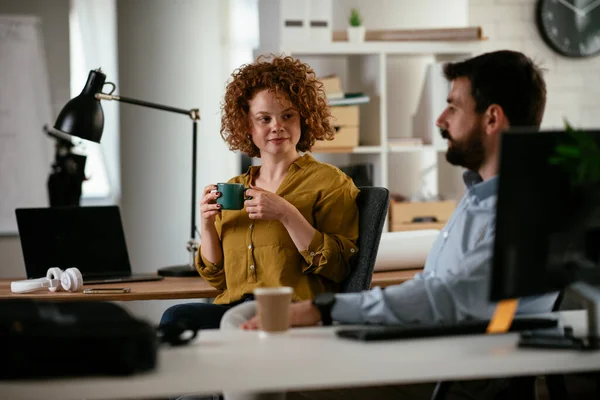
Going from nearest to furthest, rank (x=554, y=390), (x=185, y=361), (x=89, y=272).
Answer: (x=185, y=361), (x=554, y=390), (x=89, y=272)

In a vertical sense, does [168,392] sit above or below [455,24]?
below

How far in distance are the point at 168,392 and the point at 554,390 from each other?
903 mm

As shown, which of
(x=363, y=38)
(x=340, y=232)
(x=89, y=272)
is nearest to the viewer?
(x=340, y=232)

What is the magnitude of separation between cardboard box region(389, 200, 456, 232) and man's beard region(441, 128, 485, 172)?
99.5 inches

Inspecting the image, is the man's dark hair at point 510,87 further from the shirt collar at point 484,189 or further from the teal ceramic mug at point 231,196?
→ the teal ceramic mug at point 231,196

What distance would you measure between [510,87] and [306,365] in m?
0.91


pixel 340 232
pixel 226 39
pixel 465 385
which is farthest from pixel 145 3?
pixel 465 385

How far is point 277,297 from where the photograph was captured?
1660 mm

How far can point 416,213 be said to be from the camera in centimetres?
457

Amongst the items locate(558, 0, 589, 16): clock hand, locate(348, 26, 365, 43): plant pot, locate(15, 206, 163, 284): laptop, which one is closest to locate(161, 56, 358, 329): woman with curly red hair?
locate(15, 206, 163, 284): laptop

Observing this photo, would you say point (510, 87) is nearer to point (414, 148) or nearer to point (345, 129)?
point (345, 129)

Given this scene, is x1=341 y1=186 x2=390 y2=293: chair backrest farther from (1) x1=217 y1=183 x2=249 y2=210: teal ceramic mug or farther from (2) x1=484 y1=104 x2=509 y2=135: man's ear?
(2) x1=484 y1=104 x2=509 y2=135: man's ear

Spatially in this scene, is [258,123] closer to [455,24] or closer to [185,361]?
[185,361]

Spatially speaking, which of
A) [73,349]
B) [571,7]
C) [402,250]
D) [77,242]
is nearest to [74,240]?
[77,242]
